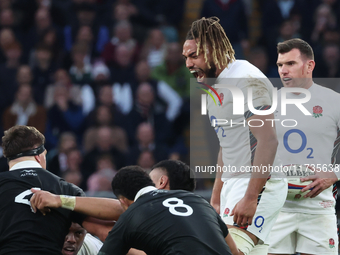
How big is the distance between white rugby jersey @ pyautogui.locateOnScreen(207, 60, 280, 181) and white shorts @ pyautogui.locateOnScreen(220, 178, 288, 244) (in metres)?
0.10

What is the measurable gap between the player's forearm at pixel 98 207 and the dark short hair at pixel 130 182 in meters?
0.22

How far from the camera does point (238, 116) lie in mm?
3486

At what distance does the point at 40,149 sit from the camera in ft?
11.6

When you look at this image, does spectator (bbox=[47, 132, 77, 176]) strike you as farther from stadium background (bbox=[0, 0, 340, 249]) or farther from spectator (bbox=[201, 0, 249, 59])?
spectator (bbox=[201, 0, 249, 59])

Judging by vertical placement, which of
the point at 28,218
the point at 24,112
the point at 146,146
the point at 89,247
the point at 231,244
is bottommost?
the point at 146,146

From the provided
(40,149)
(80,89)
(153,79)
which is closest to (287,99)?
(40,149)

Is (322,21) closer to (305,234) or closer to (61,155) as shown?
(61,155)

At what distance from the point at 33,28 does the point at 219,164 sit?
20.2ft

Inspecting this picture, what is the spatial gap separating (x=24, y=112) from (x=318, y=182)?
5357 millimetres

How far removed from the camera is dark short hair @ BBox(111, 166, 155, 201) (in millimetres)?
3229

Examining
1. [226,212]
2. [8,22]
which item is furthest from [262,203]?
[8,22]

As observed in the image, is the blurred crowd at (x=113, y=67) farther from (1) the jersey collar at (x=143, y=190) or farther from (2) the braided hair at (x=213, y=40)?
(1) the jersey collar at (x=143, y=190)

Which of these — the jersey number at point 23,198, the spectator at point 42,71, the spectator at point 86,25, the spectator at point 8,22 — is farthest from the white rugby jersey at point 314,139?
the spectator at point 8,22

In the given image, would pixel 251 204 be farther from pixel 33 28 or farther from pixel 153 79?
pixel 33 28
